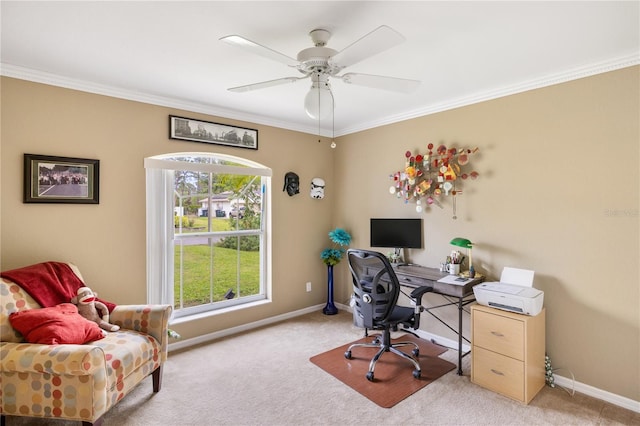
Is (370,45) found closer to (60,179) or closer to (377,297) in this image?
(377,297)

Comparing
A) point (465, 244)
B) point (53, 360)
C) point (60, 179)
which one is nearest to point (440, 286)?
point (465, 244)

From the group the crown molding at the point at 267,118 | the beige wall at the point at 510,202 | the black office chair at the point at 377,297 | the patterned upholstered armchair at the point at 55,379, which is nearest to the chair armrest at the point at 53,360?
the patterned upholstered armchair at the point at 55,379

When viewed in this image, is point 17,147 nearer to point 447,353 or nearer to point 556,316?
point 447,353

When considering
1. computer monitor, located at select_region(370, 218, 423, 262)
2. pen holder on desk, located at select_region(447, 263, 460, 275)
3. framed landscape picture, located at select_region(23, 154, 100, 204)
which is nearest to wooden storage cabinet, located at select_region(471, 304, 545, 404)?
pen holder on desk, located at select_region(447, 263, 460, 275)

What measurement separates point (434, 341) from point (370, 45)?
3029 millimetres

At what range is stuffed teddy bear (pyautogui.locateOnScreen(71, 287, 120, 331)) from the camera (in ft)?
8.07

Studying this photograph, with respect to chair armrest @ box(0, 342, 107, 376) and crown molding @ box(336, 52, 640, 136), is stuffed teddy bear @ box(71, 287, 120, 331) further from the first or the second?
crown molding @ box(336, 52, 640, 136)

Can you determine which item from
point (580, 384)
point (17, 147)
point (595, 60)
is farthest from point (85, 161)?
point (580, 384)

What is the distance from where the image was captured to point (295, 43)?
2162 millimetres

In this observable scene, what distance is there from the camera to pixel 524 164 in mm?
2873

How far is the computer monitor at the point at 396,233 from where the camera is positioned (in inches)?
142

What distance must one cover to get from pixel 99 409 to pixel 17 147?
2072 millimetres

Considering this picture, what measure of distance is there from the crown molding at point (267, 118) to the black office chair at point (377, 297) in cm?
184

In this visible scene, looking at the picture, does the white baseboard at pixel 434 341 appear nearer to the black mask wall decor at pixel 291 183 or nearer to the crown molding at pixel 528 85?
the black mask wall decor at pixel 291 183
